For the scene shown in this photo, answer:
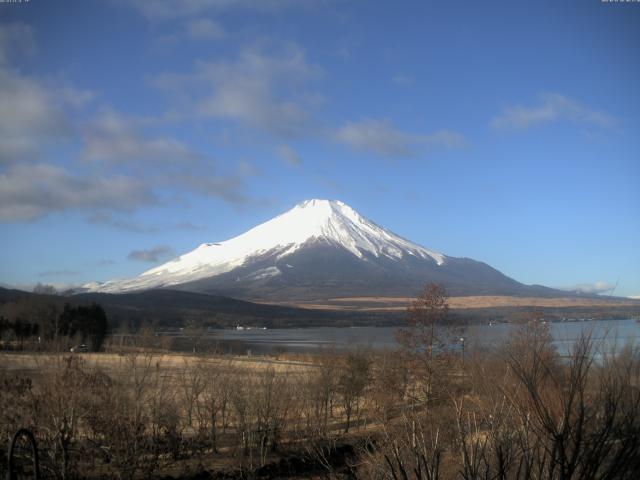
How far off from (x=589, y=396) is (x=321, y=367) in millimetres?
20183

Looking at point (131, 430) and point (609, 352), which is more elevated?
point (609, 352)

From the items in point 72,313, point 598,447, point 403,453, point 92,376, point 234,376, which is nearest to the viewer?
point 598,447

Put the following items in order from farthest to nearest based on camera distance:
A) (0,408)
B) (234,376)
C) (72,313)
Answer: (72,313), (234,376), (0,408)

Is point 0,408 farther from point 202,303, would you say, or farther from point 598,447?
point 202,303

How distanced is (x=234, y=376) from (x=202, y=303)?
512ft

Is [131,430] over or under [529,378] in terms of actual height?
under

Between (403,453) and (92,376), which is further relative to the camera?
(92,376)

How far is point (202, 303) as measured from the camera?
17425cm

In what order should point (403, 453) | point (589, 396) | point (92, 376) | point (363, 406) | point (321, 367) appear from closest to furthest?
point (589, 396) → point (403, 453) → point (92, 376) → point (321, 367) → point (363, 406)

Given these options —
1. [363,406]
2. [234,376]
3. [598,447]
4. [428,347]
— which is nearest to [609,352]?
[598,447]

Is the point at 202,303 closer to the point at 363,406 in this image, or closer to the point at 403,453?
the point at 363,406

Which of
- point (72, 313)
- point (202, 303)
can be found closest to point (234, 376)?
point (72, 313)

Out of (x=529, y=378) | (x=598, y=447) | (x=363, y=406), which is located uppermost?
(x=529, y=378)

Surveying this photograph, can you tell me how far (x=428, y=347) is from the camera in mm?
26250
